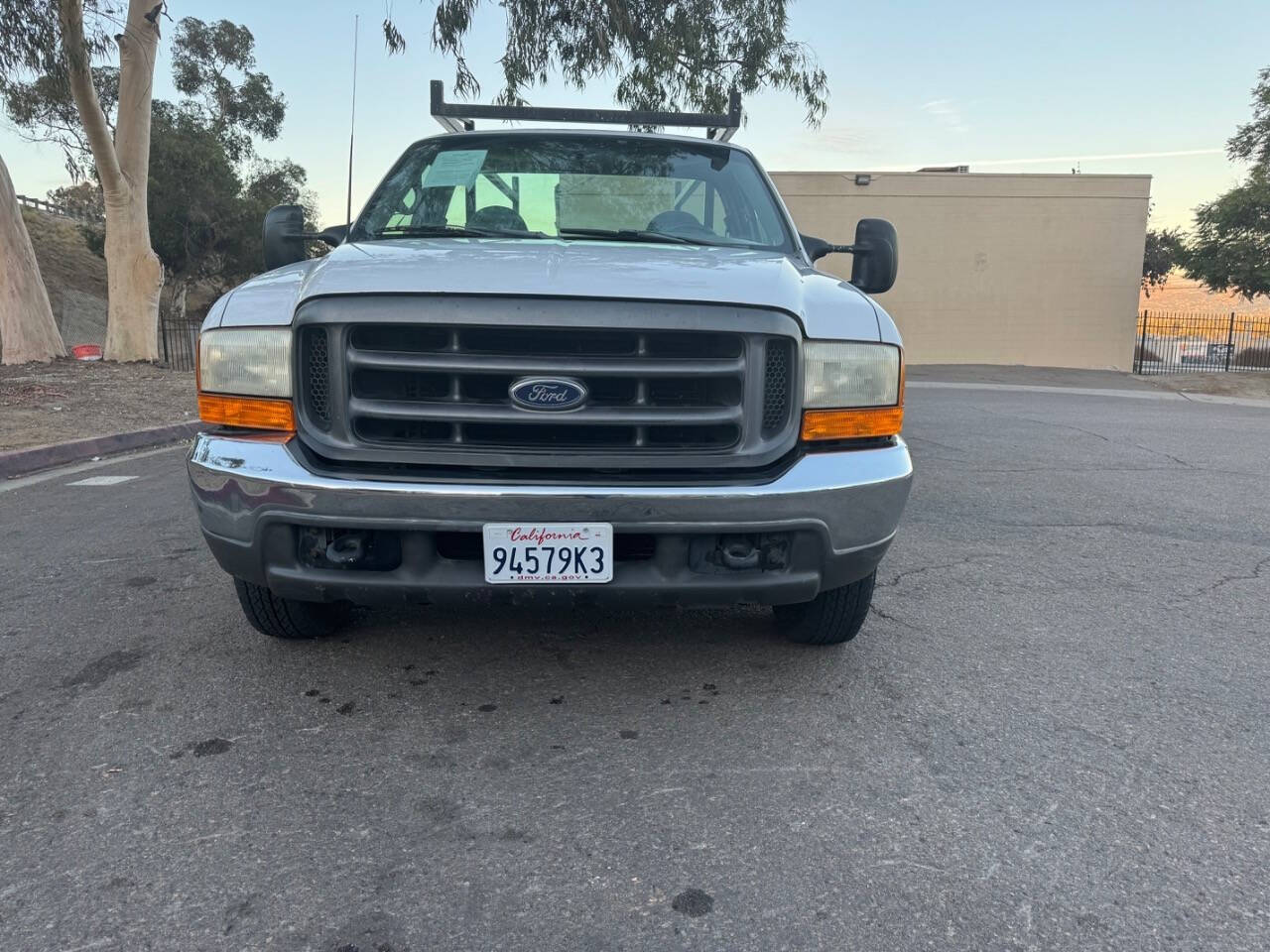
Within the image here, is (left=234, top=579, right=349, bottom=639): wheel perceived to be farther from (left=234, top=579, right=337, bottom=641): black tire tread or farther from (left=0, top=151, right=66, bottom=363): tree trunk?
(left=0, top=151, right=66, bottom=363): tree trunk

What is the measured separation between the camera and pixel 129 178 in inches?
613

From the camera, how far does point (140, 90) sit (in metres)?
15.3

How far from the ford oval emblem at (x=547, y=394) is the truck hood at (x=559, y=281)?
0.23m

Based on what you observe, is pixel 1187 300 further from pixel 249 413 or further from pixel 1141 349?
pixel 249 413

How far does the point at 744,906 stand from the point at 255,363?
76.4 inches

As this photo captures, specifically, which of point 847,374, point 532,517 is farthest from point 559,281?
point 847,374

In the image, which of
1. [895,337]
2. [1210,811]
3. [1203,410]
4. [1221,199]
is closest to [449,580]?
[895,337]

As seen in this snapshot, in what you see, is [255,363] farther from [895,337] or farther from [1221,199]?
[1221,199]

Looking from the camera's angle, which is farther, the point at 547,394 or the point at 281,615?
the point at 281,615

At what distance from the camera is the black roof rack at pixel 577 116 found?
15.7 ft

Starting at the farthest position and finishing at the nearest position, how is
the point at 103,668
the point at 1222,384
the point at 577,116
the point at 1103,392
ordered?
the point at 1222,384, the point at 1103,392, the point at 577,116, the point at 103,668

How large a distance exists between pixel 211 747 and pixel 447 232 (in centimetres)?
200

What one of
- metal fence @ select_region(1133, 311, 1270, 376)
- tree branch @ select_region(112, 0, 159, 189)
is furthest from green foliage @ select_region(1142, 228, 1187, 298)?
tree branch @ select_region(112, 0, 159, 189)

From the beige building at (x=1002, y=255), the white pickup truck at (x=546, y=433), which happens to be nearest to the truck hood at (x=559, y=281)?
the white pickup truck at (x=546, y=433)
